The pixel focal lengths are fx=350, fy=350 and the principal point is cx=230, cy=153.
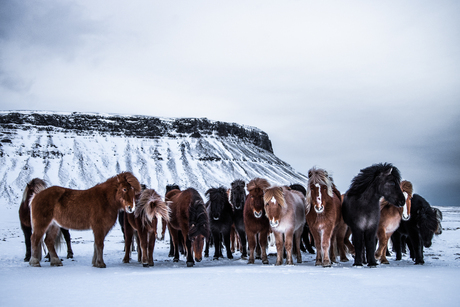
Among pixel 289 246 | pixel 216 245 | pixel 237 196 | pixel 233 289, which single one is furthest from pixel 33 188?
pixel 233 289

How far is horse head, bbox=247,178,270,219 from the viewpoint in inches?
375

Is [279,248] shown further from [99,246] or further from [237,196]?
[99,246]

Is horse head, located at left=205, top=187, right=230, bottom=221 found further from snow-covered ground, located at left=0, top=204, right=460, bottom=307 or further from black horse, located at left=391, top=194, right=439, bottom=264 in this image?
black horse, located at left=391, top=194, right=439, bottom=264

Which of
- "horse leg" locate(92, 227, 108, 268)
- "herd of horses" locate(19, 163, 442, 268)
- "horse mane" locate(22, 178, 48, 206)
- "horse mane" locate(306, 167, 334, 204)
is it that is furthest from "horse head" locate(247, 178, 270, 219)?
"horse mane" locate(22, 178, 48, 206)

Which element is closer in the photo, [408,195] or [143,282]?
[143,282]

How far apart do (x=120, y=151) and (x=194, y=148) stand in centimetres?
1950

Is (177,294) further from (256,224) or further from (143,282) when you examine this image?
(256,224)

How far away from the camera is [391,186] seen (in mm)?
8422

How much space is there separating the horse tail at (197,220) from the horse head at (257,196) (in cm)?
138

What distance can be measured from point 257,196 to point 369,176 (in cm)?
298

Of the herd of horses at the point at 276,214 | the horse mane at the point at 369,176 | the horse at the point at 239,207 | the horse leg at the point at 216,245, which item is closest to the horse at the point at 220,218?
the horse leg at the point at 216,245

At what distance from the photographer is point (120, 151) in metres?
86.8

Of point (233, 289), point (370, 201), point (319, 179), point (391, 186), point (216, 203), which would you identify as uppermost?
point (319, 179)

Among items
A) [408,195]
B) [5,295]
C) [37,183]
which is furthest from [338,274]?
[37,183]
